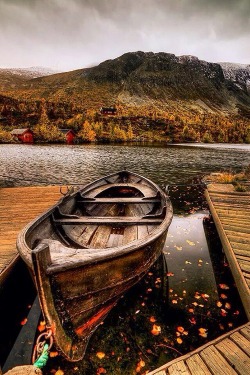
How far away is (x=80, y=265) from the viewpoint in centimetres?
332

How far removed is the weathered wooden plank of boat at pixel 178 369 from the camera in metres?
3.11

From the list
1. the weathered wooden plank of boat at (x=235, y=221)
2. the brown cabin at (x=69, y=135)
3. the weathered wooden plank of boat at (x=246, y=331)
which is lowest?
the brown cabin at (x=69, y=135)

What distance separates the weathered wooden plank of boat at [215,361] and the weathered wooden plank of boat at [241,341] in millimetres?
366

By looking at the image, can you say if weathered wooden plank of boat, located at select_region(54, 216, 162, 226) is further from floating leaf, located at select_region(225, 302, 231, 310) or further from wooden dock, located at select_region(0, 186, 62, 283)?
floating leaf, located at select_region(225, 302, 231, 310)

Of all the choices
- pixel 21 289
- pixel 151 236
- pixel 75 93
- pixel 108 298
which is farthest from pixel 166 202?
pixel 75 93

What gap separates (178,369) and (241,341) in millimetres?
1142

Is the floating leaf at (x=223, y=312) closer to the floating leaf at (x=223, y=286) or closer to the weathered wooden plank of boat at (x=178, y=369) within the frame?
the floating leaf at (x=223, y=286)

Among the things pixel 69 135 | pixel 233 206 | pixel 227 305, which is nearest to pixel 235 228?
pixel 233 206

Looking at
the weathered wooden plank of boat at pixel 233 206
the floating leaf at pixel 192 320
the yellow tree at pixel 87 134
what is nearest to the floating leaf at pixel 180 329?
the floating leaf at pixel 192 320

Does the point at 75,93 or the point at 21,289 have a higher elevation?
the point at 75,93

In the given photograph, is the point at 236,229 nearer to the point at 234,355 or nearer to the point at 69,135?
the point at 234,355

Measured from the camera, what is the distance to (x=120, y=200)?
7.79 m

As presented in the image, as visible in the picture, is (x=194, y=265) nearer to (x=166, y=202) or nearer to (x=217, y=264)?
(x=217, y=264)

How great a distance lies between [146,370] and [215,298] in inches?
102
